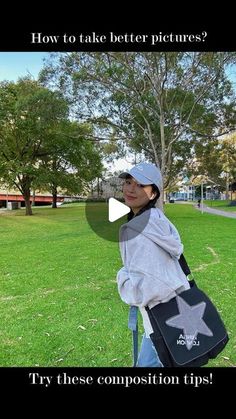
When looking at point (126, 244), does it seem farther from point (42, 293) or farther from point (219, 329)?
point (42, 293)

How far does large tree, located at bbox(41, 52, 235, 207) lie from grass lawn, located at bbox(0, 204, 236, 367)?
5.93 m

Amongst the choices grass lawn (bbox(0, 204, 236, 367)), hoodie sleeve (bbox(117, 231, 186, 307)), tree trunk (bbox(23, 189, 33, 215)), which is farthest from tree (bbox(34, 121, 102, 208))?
hoodie sleeve (bbox(117, 231, 186, 307))

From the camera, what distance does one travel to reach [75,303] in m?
4.67

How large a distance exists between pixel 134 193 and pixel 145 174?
0.10 m

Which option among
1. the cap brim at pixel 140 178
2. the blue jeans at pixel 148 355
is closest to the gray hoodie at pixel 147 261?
the cap brim at pixel 140 178

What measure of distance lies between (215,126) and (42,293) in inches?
610

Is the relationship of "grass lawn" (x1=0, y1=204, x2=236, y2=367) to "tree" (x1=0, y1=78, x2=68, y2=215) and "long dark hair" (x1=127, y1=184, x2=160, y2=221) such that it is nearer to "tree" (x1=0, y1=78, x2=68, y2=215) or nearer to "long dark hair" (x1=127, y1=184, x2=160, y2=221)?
"long dark hair" (x1=127, y1=184, x2=160, y2=221)

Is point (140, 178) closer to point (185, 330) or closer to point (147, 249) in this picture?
point (147, 249)

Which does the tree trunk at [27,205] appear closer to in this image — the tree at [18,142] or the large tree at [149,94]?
the tree at [18,142]

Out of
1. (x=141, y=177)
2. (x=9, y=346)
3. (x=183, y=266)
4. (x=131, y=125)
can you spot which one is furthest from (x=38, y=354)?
(x=131, y=125)

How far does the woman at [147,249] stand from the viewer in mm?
1598

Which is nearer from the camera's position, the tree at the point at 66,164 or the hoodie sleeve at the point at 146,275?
the hoodie sleeve at the point at 146,275

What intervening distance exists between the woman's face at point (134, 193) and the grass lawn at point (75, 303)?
0.72 feet

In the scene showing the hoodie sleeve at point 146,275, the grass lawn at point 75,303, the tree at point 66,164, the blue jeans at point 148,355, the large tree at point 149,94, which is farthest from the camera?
the tree at point 66,164
